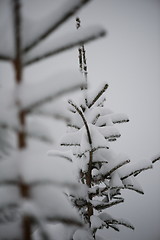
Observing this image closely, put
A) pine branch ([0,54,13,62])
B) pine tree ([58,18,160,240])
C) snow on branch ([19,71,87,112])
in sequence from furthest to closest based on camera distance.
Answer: pine tree ([58,18,160,240]) → pine branch ([0,54,13,62]) → snow on branch ([19,71,87,112])

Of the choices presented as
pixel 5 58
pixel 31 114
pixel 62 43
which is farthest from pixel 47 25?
pixel 31 114

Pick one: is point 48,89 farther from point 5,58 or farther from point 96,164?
point 96,164

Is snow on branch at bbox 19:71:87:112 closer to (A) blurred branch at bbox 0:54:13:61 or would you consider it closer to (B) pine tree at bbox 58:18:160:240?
(A) blurred branch at bbox 0:54:13:61

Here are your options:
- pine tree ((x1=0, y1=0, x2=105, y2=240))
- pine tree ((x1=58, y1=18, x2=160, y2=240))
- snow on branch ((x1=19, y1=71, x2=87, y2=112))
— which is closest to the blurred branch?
pine tree ((x1=0, y1=0, x2=105, y2=240))

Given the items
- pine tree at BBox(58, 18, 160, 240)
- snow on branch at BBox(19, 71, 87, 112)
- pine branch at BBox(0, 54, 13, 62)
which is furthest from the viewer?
pine tree at BBox(58, 18, 160, 240)

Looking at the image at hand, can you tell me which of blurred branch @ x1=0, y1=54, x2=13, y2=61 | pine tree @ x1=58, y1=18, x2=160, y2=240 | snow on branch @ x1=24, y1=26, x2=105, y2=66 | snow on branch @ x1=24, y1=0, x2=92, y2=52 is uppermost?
snow on branch @ x1=24, y1=0, x2=92, y2=52

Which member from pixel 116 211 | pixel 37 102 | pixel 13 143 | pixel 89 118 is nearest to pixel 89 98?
pixel 89 118

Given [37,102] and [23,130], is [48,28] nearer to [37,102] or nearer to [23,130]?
[37,102]
